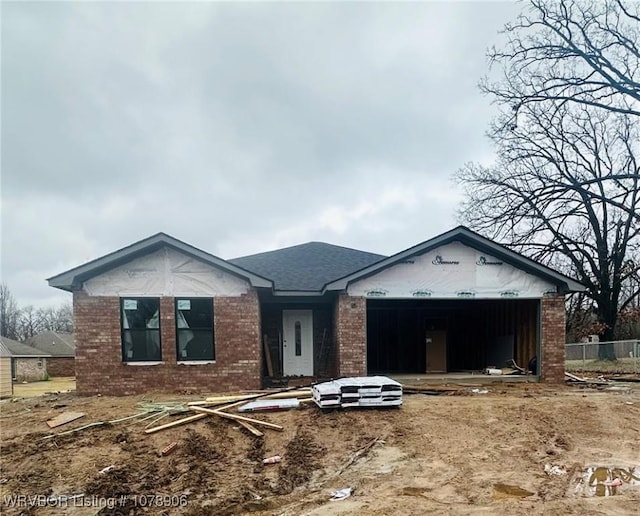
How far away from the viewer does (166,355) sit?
12.1 meters

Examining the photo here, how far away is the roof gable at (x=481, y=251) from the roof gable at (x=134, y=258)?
2.50 m

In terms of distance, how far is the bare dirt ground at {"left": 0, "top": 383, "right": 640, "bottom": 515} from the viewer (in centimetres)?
556

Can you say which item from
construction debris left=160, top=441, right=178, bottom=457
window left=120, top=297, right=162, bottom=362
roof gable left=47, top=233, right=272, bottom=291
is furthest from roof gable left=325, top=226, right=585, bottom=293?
construction debris left=160, top=441, right=178, bottom=457

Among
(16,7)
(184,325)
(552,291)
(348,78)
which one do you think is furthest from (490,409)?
(16,7)

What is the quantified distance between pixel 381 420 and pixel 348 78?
11.2 metres

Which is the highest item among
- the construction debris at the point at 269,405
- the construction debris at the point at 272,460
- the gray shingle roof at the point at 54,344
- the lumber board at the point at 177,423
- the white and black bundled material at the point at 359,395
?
the white and black bundled material at the point at 359,395

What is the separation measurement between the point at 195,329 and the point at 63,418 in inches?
143

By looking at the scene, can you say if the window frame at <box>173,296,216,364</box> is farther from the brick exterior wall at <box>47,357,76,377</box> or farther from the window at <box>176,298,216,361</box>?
the brick exterior wall at <box>47,357,76,377</box>

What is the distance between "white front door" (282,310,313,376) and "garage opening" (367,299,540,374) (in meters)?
3.08

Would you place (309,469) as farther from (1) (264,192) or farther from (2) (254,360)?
(1) (264,192)

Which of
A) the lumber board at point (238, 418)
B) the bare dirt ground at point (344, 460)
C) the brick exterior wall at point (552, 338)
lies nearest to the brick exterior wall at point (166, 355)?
the bare dirt ground at point (344, 460)

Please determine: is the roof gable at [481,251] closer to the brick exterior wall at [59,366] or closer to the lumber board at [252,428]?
the lumber board at [252,428]

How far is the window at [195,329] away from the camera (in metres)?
12.2

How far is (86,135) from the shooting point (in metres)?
16.5
